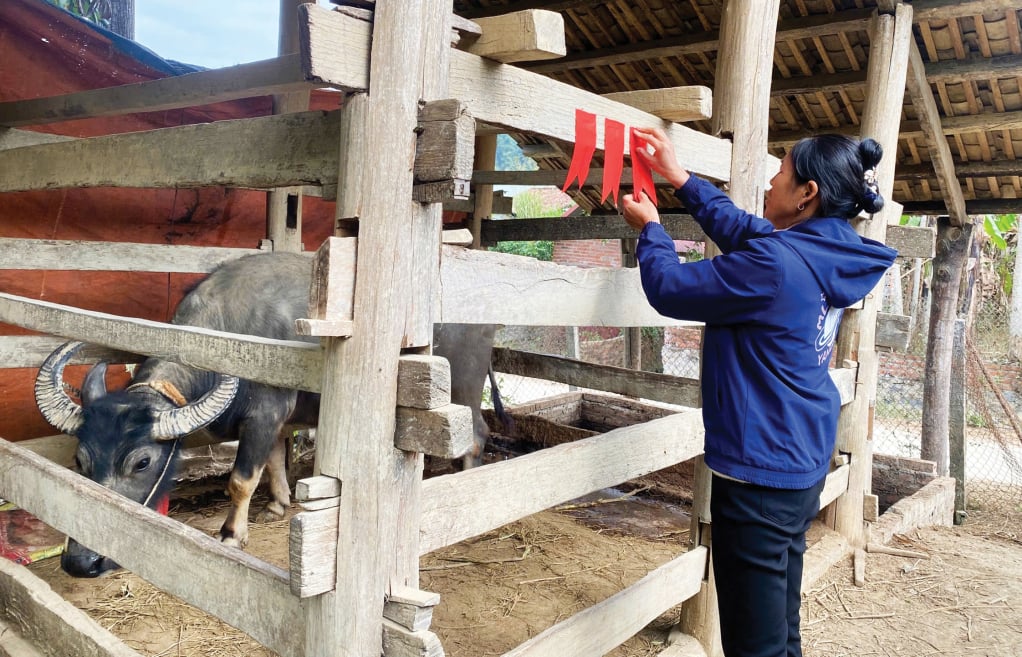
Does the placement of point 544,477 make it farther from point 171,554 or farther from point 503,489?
point 171,554

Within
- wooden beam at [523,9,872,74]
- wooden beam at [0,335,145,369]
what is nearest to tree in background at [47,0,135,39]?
wooden beam at [523,9,872,74]

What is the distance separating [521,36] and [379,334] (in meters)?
0.80

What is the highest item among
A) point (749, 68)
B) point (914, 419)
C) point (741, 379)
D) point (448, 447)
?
point (749, 68)

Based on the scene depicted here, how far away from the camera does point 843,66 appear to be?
206 inches

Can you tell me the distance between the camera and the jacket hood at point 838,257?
1.95 metres

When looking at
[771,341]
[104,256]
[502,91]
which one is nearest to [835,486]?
[771,341]

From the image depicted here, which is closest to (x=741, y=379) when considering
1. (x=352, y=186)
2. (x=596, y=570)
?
(x=352, y=186)

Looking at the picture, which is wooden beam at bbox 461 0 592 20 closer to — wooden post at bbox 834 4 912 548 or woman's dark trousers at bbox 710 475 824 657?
wooden post at bbox 834 4 912 548

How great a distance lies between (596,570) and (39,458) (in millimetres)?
2753

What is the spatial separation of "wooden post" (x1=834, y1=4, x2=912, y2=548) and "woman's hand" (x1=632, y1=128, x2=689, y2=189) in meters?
2.28

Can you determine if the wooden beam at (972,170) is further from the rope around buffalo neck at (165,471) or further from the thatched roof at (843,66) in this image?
the rope around buffalo neck at (165,471)

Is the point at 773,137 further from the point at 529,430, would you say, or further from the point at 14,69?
the point at 14,69

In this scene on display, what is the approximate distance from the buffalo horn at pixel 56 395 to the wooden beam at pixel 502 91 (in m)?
2.43

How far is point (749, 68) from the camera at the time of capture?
2914 millimetres
